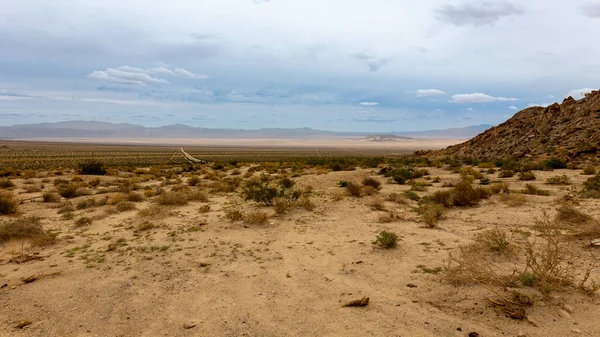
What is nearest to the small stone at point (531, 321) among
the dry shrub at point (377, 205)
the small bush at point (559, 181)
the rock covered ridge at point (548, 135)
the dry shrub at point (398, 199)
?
the dry shrub at point (377, 205)

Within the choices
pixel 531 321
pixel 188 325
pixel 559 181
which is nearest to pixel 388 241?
pixel 531 321

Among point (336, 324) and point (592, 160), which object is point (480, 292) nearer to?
point (336, 324)

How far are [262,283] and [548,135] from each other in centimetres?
3241

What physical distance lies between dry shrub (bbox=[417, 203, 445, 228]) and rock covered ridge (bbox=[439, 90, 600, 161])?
19167 mm

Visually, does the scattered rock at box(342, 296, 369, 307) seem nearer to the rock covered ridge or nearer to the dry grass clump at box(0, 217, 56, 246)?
the dry grass clump at box(0, 217, 56, 246)

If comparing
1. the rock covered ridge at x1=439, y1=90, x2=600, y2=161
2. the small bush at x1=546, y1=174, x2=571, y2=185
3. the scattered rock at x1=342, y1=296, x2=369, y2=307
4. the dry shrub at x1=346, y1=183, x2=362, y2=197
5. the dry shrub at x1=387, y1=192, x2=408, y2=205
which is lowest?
the scattered rock at x1=342, y1=296, x2=369, y2=307

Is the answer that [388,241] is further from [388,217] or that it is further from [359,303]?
[359,303]

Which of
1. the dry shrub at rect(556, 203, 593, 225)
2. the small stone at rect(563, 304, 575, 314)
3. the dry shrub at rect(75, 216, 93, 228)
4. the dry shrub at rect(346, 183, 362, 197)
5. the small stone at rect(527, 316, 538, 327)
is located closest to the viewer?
the small stone at rect(527, 316, 538, 327)

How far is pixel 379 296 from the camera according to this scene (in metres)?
5.56

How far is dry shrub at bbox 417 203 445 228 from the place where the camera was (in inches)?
364

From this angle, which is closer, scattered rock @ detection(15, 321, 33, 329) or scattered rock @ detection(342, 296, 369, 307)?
scattered rock @ detection(15, 321, 33, 329)

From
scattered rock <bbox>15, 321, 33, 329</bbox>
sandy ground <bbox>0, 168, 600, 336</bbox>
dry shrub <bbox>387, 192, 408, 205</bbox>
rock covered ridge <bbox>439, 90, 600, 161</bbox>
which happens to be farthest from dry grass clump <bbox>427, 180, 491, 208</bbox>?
rock covered ridge <bbox>439, 90, 600, 161</bbox>

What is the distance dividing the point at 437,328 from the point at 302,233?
5027 mm

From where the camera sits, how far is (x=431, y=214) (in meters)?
9.40
